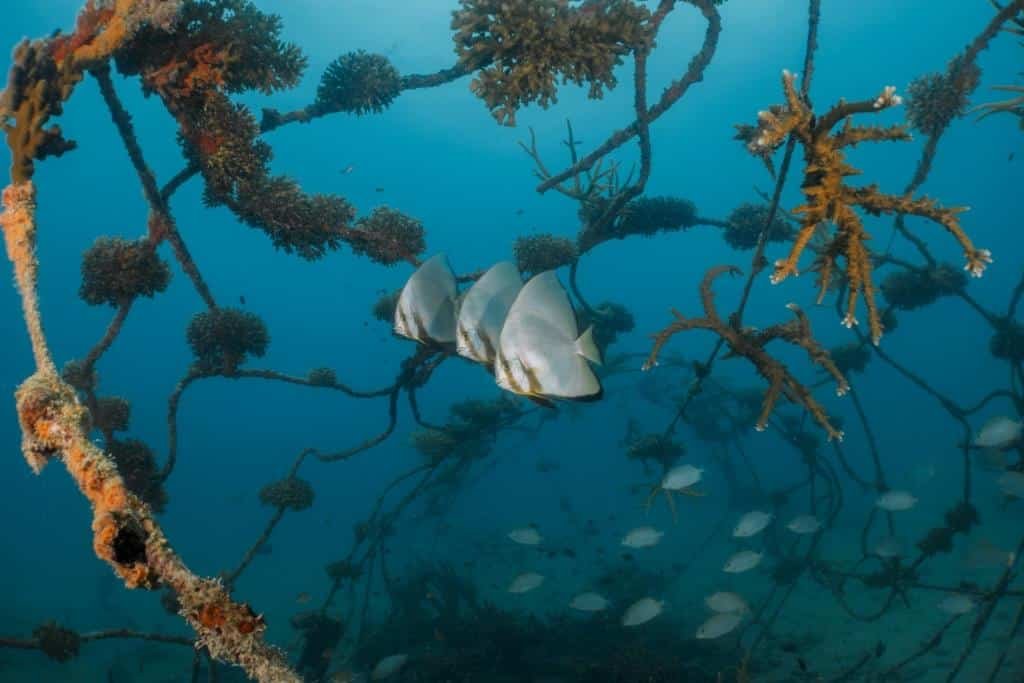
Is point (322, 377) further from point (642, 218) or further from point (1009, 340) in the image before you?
point (1009, 340)

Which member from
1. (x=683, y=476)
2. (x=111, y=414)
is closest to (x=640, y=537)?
(x=683, y=476)

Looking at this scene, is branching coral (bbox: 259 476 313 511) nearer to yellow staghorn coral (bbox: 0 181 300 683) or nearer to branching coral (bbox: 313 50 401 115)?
branching coral (bbox: 313 50 401 115)

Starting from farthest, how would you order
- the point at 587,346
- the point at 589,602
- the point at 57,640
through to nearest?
the point at 589,602
the point at 57,640
the point at 587,346

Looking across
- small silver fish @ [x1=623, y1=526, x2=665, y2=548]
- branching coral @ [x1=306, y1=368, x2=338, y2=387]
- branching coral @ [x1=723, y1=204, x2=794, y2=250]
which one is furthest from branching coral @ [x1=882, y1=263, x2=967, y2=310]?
branching coral @ [x1=306, y1=368, x2=338, y2=387]

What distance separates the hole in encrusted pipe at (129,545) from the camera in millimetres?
1724

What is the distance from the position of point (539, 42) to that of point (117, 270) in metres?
3.73

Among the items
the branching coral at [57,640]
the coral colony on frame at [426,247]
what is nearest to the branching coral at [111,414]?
the coral colony on frame at [426,247]

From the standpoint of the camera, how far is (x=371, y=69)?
577cm

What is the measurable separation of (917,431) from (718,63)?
55.9m

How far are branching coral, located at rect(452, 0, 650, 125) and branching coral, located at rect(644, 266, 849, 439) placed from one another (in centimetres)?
208

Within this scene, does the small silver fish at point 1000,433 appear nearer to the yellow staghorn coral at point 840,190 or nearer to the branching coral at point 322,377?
the yellow staghorn coral at point 840,190

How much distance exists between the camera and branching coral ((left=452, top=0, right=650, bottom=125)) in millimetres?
4473

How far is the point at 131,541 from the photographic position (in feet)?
5.69

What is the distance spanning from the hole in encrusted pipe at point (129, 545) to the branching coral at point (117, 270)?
348cm
